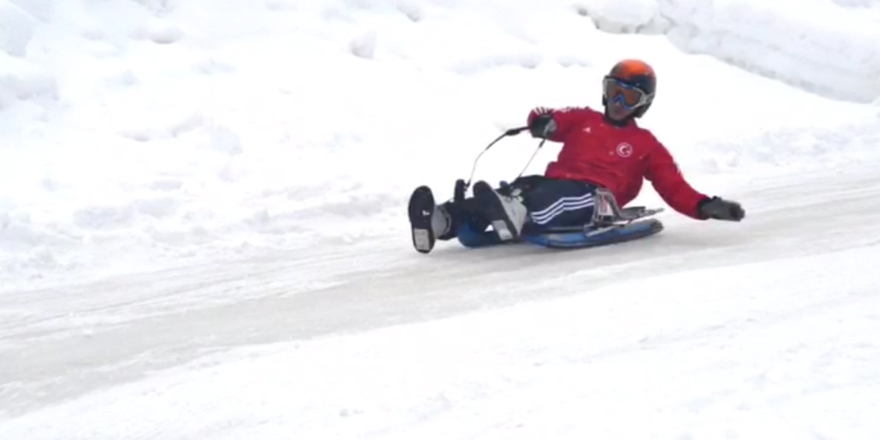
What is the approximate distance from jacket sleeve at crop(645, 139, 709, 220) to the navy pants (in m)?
0.40

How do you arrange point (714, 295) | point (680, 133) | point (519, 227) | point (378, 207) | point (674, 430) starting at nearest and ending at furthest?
point (674, 430) < point (714, 295) < point (519, 227) < point (378, 207) < point (680, 133)

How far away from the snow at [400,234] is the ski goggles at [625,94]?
0.93m

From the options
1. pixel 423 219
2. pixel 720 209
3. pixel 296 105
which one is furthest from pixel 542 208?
pixel 296 105

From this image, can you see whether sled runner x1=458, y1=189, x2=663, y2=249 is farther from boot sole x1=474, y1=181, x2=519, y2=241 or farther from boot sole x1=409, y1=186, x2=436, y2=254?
boot sole x1=409, y1=186, x2=436, y2=254

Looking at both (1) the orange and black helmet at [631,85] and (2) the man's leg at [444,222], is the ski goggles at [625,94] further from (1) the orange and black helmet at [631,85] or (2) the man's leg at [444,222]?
(2) the man's leg at [444,222]

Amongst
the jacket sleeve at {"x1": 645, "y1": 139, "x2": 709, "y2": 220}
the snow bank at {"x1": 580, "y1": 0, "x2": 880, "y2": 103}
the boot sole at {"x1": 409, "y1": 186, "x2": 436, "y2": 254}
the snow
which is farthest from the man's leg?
the snow bank at {"x1": 580, "y1": 0, "x2": 880, "y2": 103}

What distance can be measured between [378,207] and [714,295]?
352cm

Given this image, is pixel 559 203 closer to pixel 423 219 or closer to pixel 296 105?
pixel 423 219

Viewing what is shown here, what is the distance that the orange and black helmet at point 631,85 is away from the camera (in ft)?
23.1

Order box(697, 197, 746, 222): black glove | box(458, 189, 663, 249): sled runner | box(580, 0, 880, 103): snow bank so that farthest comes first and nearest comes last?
1. box(580, 0, 880, 103): snow bank
2. box(458, 189, 663, 249): sled runner
3. box(697, 197, 746, 222): black glove

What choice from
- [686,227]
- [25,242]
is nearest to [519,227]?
[686,227]

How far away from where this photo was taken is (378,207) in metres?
8.07

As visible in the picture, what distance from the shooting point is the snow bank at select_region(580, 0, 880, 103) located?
1349 cm

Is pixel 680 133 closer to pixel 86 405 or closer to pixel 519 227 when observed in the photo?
pixel 519 227
